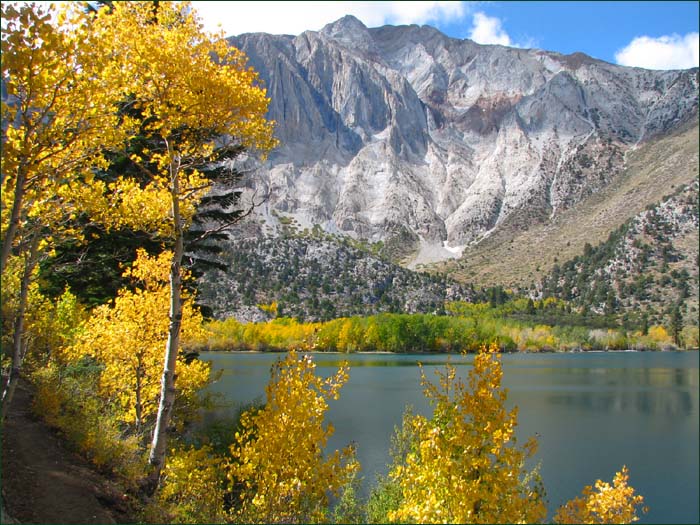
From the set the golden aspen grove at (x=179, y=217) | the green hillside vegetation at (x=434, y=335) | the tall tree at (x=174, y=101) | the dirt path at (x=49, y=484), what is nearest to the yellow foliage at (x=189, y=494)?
the golden aspen grove at (x=179, y=217)

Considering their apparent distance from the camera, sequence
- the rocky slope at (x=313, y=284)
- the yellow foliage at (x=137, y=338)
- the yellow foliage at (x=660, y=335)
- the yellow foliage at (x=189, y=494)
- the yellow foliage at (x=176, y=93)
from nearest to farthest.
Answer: the yellow foliage at (x=176, y=93) < the yellow foliage at (x=189, y=494) < the yellow foliage at (x=137, y=338) < the yellow foliage at (x=660, y=335) < the rocky slope at (x=313, y=284)

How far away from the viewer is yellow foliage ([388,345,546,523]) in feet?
26.6

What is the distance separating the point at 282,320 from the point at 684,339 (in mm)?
96800

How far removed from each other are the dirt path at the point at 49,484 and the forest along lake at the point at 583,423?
8282mm

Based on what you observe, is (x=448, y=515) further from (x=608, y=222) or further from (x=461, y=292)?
(x=608, y=222)

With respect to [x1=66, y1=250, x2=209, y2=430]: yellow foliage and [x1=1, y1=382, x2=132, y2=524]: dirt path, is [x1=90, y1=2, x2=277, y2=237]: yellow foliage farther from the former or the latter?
[x1=66, y1=250, x2=209, y2=430]: yellow foliage

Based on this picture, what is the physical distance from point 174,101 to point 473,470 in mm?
7719

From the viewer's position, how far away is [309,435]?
9.36m

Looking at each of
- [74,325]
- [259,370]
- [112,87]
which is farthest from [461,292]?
[112,87]

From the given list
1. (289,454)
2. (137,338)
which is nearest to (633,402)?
(137,338)

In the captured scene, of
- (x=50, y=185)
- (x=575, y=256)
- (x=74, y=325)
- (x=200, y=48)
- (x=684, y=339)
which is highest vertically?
(x=575, y=256)

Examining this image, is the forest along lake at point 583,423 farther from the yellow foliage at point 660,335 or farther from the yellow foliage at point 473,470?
the yellow foliage at point 660,335

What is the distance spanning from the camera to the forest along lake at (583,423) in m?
24.5

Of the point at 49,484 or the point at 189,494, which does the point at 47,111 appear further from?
the point at 189,494
